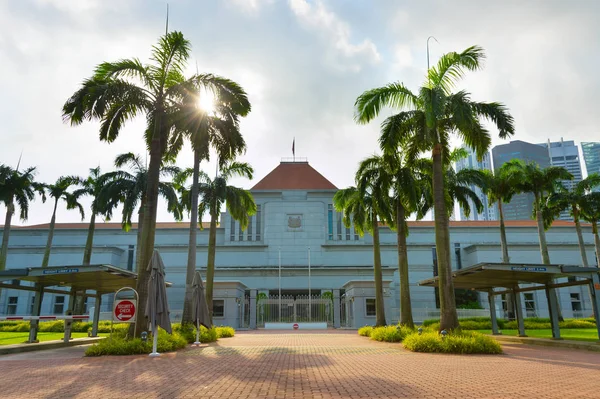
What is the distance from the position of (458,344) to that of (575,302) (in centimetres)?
4117

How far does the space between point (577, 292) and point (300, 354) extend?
44046mm

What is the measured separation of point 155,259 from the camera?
13859mm

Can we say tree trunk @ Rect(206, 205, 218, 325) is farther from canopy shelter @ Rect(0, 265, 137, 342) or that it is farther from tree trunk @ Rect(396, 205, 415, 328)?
tree trunk @ Rect(396, 205, 415, 328)

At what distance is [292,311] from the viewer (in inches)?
1603

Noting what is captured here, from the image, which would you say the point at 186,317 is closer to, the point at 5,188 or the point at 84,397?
the point at 84,397

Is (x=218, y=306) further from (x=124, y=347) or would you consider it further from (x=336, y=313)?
(x=124, y=347)

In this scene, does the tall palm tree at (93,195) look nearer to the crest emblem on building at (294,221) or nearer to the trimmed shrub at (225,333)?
the trimmed shrub at (225,333)

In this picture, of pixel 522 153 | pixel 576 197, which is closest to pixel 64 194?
pixel 576 197

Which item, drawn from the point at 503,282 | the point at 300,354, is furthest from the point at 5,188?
the point at 503,282

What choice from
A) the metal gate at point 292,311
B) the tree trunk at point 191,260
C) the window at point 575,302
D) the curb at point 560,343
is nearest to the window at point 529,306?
the window at point 575,302

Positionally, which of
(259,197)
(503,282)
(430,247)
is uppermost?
(259,197)

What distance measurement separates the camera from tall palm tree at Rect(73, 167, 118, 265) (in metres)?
28.8

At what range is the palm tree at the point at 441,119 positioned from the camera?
1548cm

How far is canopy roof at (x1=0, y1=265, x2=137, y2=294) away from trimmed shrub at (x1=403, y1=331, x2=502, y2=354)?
11554mm
